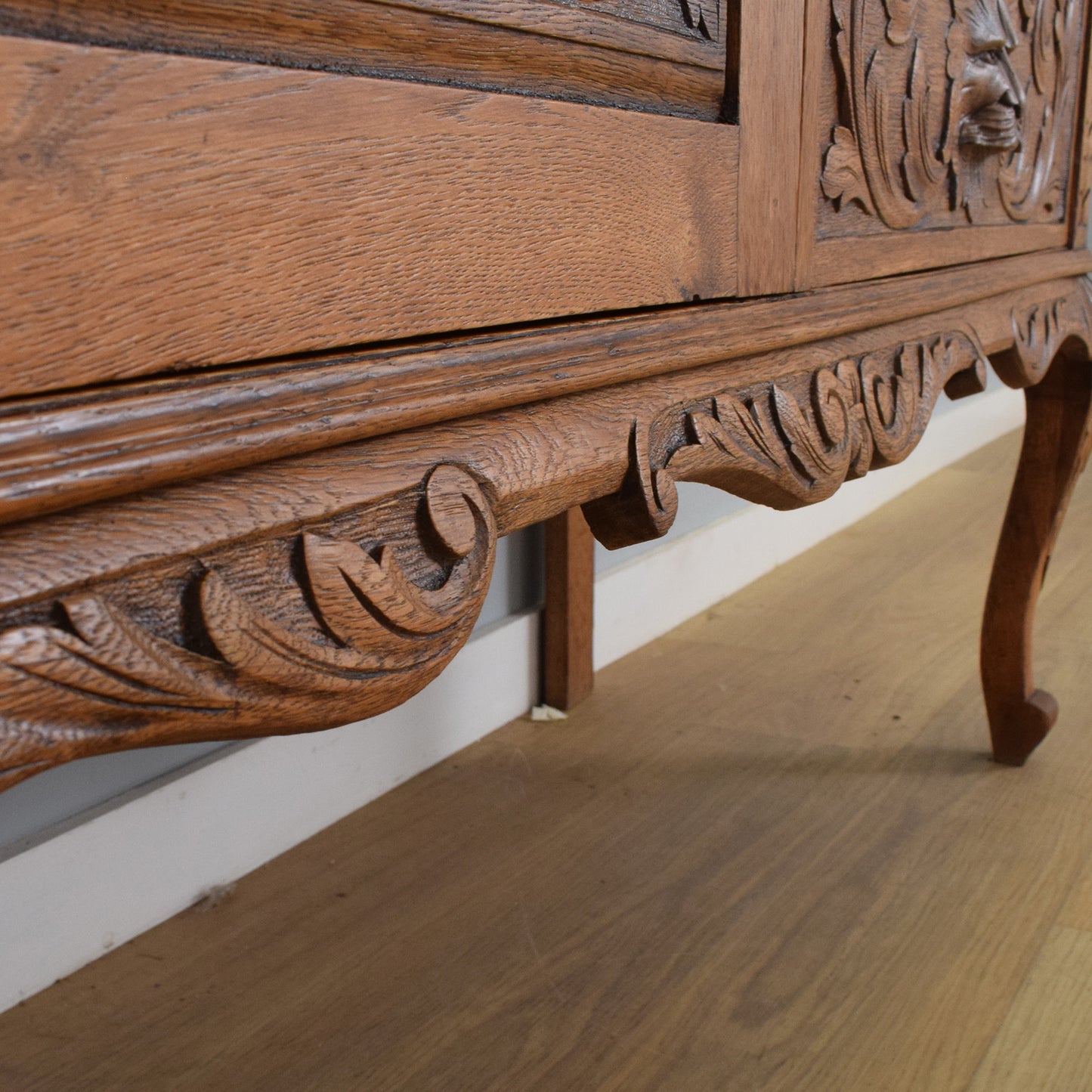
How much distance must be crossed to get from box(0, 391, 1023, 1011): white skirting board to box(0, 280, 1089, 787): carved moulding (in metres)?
0.49

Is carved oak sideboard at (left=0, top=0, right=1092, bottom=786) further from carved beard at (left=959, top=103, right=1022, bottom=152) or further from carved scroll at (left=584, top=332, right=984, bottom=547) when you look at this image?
carved beard at (left=959, top=103, right=1022, bottom=152)

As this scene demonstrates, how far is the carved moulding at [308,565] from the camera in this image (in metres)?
0.23

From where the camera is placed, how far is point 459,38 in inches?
12.1

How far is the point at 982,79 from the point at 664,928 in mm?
547

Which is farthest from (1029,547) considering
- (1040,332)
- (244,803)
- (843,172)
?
(244,803)

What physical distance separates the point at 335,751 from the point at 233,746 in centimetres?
11

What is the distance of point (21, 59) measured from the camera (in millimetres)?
213

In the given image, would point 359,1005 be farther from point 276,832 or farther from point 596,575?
point 596,575

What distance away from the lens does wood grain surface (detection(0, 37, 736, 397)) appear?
22 cm

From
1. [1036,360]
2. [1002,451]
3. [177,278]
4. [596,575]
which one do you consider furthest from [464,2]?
[1002,451]

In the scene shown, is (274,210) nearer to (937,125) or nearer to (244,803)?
(937,125)

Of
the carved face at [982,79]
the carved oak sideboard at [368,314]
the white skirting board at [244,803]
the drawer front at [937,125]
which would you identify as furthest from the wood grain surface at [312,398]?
the white skirting board at [244,803]

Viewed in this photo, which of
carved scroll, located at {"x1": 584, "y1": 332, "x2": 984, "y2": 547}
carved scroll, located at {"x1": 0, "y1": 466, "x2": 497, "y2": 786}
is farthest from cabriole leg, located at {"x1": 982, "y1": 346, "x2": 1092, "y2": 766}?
carved scroll, located at {"x1": 0, "y1": 466, "x2": 497, "y2": 786}

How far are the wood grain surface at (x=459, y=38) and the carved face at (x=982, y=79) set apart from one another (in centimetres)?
23
